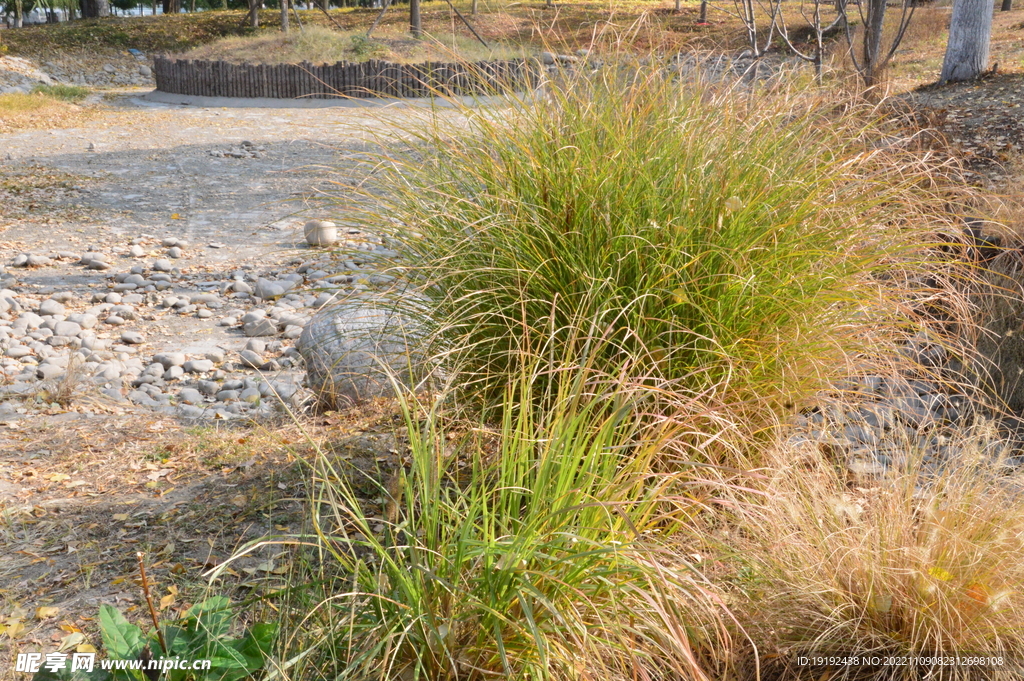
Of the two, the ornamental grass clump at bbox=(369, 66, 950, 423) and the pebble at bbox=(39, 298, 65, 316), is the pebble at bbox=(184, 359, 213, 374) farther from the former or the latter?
the ornamental grass clump at bbox=(369, 66, 950, 423)

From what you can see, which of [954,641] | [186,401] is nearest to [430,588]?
[954,641]

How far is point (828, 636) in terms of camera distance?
5.17ft

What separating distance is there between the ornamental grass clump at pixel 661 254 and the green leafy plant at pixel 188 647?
2.73 feet

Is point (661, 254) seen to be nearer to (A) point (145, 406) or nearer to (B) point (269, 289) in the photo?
(A) point (145, 406)

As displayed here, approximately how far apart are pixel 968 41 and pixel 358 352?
828 cm

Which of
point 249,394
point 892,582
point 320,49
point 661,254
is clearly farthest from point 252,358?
point 320,49

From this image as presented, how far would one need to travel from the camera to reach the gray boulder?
7.97 feet

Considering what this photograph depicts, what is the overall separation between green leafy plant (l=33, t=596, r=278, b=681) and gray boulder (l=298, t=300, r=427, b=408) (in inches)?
34.5

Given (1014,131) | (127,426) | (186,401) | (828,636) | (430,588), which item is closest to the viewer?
(430,588)

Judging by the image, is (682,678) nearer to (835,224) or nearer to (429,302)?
(429,302)

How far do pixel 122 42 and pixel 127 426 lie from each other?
74.9 feet

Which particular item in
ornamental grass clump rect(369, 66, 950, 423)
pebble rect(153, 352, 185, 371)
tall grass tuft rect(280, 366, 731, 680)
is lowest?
pebble rect(153, 352, 185, 371)

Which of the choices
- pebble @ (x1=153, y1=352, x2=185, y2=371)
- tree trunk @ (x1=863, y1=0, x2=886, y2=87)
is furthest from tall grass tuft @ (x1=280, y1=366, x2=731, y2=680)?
tree trunk @ (x1=863, y1=0, x2=886, y2=87)

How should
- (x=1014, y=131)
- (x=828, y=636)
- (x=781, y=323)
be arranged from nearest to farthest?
(x=828, y=636)
(x=781, y=323)
(x=1014, y=131)
